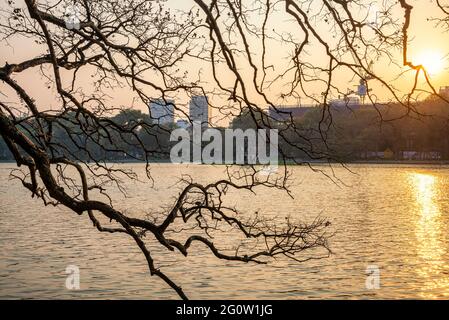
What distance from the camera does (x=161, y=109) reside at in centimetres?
1005

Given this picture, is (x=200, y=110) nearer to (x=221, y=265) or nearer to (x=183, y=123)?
(x=183, y=123)

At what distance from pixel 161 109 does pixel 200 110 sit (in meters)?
0.49

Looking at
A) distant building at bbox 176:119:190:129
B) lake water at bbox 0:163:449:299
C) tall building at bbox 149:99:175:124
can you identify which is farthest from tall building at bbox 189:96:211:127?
lake water at bbox 0:163:449:299

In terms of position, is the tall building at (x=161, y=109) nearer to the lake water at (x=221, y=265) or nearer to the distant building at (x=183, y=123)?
the distant building at (x=183, y=123)

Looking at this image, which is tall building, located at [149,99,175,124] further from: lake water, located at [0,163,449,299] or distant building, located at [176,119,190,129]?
lake water, located at [0,163,449,299]

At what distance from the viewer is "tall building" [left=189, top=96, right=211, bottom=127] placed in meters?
9.66

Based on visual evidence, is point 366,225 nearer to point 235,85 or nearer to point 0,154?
point 235,85

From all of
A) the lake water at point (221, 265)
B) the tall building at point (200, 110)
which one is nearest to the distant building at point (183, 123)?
the tall building at point (200, 110)

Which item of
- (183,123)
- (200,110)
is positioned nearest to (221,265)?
(183,123)

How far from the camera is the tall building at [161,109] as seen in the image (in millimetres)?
9829

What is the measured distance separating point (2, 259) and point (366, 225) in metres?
17.7

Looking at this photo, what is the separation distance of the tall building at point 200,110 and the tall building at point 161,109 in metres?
0.23

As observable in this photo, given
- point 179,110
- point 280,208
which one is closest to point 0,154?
point 280,208

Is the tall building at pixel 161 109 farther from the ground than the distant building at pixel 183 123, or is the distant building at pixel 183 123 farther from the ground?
the tall building at pixel 161 109
